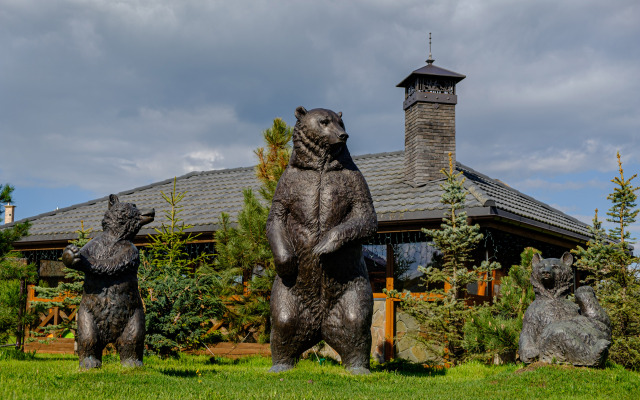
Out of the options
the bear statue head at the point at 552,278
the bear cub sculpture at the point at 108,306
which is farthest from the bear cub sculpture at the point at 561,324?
the bear cub sculpture at the point at 108,306

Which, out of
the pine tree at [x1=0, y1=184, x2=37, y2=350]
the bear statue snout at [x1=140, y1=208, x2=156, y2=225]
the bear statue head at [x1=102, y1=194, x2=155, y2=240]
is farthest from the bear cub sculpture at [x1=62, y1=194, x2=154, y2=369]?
the pine tree at [x1=0, y1=184, x2=37, y2=350]

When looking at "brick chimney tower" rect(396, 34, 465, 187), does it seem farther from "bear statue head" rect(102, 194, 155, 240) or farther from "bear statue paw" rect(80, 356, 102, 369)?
"bear statue paw" rect(80, 356, 102, 369)

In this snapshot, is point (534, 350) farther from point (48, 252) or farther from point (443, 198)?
point (48, 252)

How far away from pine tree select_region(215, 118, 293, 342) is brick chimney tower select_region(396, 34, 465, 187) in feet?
11.6

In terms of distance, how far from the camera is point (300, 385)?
4699mm

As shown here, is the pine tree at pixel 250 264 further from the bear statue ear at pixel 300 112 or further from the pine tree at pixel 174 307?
the bear statue ear at pixel 300 112

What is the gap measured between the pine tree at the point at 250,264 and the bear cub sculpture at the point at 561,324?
4.40 m

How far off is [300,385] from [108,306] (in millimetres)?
1779

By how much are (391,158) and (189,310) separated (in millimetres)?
8345

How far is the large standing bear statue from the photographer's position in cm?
523

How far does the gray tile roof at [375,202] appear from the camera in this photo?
10812 mm

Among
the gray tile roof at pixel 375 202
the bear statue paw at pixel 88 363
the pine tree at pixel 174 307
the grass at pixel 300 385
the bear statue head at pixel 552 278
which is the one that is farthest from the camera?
the gray tile roof at pixel 375 202

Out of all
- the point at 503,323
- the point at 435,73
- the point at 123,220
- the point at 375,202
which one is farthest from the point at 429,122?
the point at 123,220

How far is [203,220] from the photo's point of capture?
43.8ft
